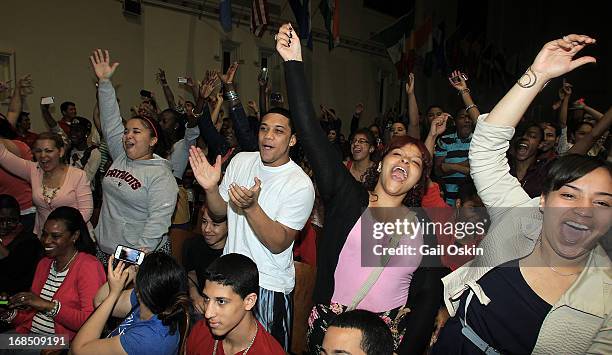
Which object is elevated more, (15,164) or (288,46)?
(288,46)

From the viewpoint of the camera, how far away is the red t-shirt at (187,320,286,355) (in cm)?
218

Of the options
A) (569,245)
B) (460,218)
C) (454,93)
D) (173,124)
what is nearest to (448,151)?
(460,218)

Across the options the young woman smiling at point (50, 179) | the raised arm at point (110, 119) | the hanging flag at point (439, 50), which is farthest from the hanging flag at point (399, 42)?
the young woman smiling at point (50, 179)

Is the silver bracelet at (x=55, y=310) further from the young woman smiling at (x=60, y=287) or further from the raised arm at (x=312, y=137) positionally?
the raised arm at (x=312, y=137)

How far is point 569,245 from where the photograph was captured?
61.2 inches

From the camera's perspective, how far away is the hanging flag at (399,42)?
12.7m

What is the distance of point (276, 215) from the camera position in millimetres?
2395

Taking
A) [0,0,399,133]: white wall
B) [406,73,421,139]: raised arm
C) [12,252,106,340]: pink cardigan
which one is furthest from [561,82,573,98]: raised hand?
[0,0,399,133]: white wall

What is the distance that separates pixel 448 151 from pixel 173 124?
2.72 meters

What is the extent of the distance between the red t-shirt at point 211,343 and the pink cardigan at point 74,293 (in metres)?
0.72

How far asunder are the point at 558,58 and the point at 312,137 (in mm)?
901

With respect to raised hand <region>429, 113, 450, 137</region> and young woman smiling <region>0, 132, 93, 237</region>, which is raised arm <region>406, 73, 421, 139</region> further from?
young woman smiling <region>0, 132, 93, 237</region>

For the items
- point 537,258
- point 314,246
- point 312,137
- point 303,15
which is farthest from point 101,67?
point 303,15

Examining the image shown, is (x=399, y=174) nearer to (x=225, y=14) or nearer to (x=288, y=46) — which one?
(x=288, y=46)
